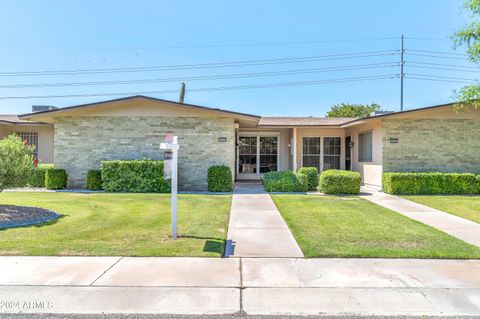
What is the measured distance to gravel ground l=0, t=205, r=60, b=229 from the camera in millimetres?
6725

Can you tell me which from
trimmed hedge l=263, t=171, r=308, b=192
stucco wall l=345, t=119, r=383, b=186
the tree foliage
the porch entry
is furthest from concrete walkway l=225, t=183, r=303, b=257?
the porch entry

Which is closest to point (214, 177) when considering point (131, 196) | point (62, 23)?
point (131, 196)

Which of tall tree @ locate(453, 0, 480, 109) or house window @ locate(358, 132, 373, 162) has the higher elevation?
tall tree @ locate(453, 0, 480, 109)

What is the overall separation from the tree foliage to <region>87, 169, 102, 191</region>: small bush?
16.2ft

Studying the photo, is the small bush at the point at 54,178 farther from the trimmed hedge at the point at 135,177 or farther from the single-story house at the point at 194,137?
the trimmed hedge at the point at 135,177

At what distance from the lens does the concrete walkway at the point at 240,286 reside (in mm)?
3291

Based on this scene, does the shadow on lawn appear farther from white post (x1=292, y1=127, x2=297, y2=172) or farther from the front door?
the front door

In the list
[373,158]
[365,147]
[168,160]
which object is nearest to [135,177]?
[168,160]

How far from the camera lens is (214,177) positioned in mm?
12711

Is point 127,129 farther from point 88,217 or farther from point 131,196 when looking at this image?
point 88,217

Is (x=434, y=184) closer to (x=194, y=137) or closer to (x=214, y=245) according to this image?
(x=194, y=137)

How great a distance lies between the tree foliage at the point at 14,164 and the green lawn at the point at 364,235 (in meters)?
6.34

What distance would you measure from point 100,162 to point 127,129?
1.80 metres

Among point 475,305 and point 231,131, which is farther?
point 231,131
